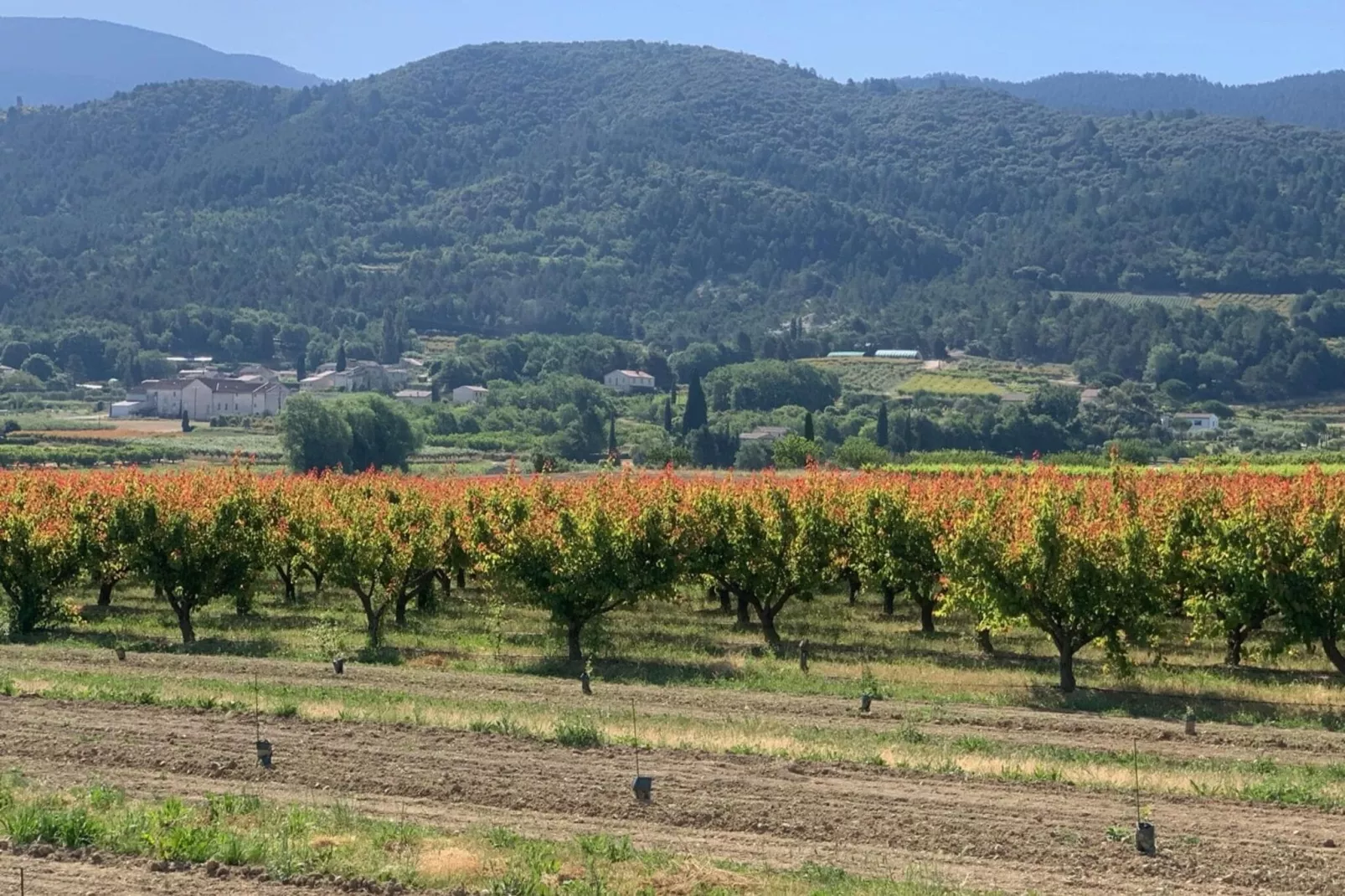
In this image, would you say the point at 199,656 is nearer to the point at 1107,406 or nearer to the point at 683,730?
the point at 683,730

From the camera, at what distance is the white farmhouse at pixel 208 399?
574 feet

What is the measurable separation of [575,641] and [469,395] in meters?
152

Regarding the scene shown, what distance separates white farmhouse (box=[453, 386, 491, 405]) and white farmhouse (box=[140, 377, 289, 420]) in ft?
72.1

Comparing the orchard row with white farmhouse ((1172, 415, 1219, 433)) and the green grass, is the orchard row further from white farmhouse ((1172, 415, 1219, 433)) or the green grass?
white farmhouse ((1172, 415, 1219, 433))

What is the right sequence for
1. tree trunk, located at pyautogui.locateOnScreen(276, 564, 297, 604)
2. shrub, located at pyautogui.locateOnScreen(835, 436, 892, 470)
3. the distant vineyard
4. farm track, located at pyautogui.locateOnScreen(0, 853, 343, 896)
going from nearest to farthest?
farm track, located at pyautogui.locateOnScreen(0, 853, 343, 896), tree trunk, located at pyautogui.locateOnScreen(276, 564, 297, 604), shrub, located at pyautogui.locateOnScreen(835, 436, 892, 470), the distant vineyard

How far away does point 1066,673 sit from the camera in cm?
3912

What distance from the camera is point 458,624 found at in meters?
51.2

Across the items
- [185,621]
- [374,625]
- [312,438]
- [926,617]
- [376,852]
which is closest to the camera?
[376,852]

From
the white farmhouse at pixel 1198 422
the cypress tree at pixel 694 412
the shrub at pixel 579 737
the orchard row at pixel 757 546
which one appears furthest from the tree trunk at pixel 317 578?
the white farmhouse at pixel 1198 422

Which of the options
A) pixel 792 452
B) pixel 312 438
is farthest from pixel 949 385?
pixel 312 438

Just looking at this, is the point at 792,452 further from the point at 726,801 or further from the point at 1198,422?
the point at 726,801

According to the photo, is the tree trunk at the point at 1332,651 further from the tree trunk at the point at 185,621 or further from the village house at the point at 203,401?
the village house at the point at 203,401

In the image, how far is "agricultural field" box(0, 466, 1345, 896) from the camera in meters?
21.2

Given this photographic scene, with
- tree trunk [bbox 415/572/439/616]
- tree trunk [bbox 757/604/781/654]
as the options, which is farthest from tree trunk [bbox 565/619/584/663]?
tree trunk [bbox 415/572/439/616]
